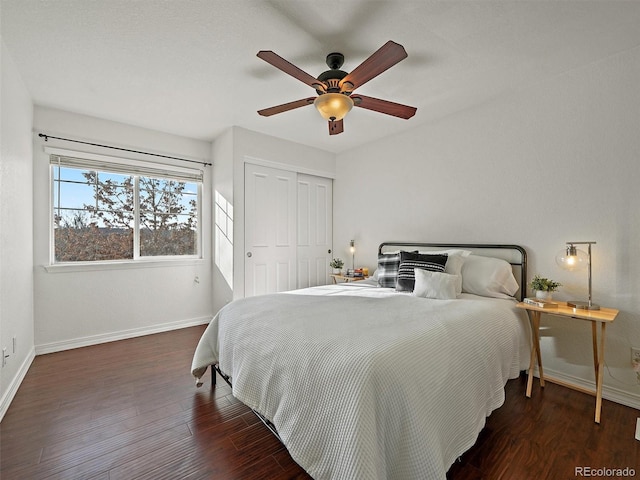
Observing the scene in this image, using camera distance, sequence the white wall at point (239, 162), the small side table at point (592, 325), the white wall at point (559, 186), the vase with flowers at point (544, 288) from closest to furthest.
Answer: the small side table at point (592, 325) < the white wall at point (559, 186) < the vase with flowers at point (544, 288) < the white wall at point (239, 162)

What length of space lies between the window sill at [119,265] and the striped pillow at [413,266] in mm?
2824

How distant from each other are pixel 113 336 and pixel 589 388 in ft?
15.6

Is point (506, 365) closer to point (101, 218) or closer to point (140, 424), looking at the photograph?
point (140, 424)

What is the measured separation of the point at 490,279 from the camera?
2.59 meters

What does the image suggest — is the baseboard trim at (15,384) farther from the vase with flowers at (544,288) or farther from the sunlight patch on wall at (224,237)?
the vase with flowers at (544,288)

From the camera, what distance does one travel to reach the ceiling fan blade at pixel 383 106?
7.15 feet

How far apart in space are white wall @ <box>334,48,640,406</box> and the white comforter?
0.79m

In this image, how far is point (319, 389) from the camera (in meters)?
1.30

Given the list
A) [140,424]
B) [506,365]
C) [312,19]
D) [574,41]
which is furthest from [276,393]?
[574,41]

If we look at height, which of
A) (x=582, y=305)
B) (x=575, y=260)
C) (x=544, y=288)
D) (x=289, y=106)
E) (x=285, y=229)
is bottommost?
(x=582, y=305)

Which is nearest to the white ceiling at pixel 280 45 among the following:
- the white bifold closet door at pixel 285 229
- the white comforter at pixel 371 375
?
the white bifold closet door at pixel 285 229

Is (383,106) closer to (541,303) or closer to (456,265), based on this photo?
(456,265)

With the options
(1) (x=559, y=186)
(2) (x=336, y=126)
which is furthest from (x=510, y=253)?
(2) (x=336, y=126)

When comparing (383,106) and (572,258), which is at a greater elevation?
(383,106)
